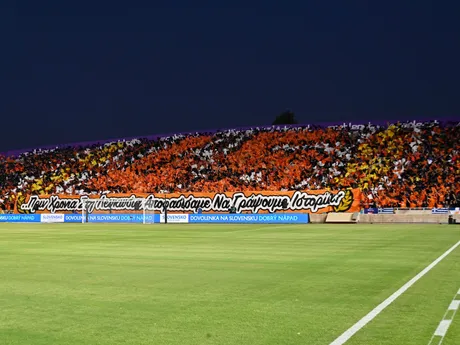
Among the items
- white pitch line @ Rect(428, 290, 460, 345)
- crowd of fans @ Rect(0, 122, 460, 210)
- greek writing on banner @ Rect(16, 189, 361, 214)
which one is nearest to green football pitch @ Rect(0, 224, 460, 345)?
white pitch line @ Rect(428, 290, 460, 345)

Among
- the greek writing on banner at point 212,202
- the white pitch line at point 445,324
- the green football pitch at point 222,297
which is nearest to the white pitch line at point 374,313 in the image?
the green football pitch at point 222,297

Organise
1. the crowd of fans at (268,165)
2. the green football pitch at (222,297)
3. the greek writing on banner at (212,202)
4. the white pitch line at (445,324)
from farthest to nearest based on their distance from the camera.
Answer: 1. the crowd of fans at (268,165)
2. the greek writing on banner at (212,202)
3. the green football pitch at (222,297)
4. the white pitch line at (445,324)

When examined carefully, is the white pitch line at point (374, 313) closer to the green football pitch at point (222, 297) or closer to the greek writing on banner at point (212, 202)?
the green football pitch at point (222, 297)

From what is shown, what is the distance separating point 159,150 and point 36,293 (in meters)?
55.2

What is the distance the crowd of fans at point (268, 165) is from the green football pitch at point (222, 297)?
3029 centimetres

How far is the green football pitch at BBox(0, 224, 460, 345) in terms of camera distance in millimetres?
6910

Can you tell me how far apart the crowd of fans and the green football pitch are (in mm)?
30287

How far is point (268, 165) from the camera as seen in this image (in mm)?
55438

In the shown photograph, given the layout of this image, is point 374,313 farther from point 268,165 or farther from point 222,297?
point 268,165

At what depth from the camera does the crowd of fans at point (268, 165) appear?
4741cm

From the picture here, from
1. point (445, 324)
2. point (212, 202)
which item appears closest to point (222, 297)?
point (445, 324)

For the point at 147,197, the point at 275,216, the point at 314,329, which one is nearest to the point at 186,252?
the point at 314,329

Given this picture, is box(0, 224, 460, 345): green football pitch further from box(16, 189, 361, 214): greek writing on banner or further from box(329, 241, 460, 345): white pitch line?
box(16, 189, 361, 214): greek writing on banner

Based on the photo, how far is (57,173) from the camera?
64.2 meters
